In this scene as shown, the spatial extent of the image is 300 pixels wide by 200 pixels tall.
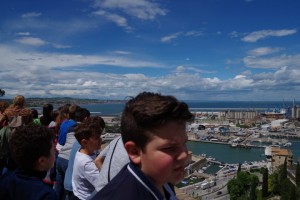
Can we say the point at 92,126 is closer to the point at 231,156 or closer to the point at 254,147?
the point at 231,156

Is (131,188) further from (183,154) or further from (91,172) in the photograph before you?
(91,172)

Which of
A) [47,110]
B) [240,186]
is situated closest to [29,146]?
[47,110]

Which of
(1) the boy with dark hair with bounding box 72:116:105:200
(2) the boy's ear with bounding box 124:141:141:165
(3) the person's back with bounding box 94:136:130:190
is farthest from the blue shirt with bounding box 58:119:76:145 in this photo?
(2) the boy's ear with bounding box 124:141:141:165

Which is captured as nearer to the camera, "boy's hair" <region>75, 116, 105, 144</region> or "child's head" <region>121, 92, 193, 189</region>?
"child's head" <region>121, 92, 193, 189</region>

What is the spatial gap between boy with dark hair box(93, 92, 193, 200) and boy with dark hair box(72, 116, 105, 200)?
124 centimetres

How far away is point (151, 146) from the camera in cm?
91

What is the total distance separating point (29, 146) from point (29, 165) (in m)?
0.08

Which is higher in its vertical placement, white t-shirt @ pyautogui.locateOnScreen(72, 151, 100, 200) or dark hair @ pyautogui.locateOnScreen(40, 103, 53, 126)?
dark hair @ pyautogui.locateOnScreen(40, 103, 53, 126)

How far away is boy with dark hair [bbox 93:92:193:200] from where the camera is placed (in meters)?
0.90

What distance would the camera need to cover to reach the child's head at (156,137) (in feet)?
2.97

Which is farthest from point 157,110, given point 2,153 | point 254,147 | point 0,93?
point 254,147

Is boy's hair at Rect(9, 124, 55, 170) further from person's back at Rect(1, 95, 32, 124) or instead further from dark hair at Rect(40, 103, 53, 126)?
dark hair at Rect(40, 103, 53, 126)

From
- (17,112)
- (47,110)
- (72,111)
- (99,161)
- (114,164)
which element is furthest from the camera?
(47,110)

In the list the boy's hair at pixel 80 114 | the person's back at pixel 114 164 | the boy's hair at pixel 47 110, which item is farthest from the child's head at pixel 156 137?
the boy's hair at pixel 47 110
